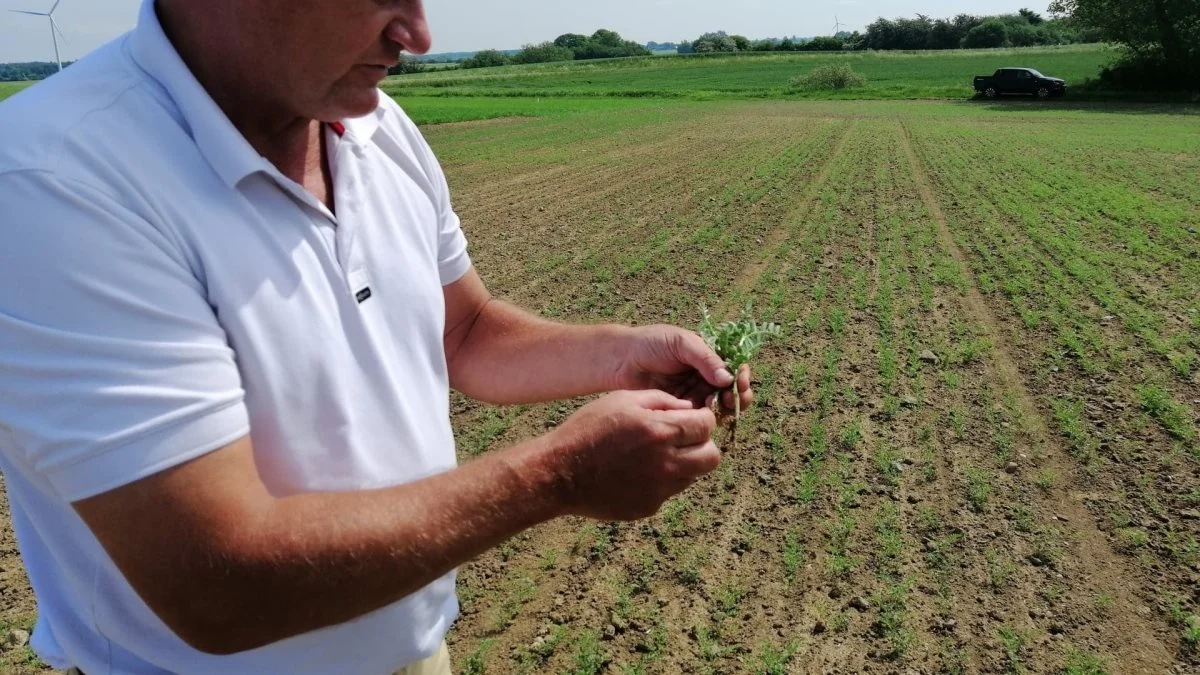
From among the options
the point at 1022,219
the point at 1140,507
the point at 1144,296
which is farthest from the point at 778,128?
the point at 1140,507

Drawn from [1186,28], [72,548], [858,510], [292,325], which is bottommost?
[858,510]

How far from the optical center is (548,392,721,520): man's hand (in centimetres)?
170

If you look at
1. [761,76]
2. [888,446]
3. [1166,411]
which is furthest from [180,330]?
[761,76]

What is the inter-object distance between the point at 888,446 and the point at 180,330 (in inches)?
226

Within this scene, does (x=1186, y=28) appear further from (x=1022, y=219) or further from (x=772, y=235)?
(x=772, y=235)

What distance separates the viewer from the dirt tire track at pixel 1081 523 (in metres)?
4.23

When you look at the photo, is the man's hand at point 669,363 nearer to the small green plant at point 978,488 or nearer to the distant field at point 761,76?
the small green plant at point 978,488

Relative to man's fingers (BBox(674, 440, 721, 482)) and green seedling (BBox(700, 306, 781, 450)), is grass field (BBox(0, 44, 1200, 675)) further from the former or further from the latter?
man's fingers (BBox(674, 440, 721, 482))

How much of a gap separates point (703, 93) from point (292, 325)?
5753 cm

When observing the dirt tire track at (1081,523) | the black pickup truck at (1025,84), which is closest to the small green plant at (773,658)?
the dirt tire track at (1081,523)

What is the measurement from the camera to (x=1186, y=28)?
142 feet

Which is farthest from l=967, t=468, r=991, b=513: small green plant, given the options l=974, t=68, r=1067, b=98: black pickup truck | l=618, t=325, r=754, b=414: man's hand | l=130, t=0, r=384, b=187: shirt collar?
l=974, t=68, r=1067, b=98: black pickup truck

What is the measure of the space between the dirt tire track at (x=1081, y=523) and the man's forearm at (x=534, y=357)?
11.3 feet

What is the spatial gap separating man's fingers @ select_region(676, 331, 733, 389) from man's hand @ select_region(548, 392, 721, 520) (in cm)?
55
